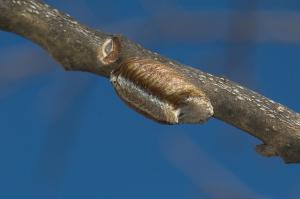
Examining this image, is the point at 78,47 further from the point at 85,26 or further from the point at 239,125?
the point at 239,125

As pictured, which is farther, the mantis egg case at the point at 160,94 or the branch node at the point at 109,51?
the branch node at the point at 109,51

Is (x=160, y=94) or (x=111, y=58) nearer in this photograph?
(x=160, y=94)

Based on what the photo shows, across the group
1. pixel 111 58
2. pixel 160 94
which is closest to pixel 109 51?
pixel 111 58

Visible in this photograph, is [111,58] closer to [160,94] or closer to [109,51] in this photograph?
[109,51]

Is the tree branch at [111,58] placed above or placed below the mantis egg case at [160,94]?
above

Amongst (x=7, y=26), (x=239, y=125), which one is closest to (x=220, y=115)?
(x=239, y=125)

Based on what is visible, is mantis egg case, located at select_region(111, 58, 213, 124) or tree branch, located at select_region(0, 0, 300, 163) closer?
mantis egg case, located at select_region(111, 58, 213, 124)
